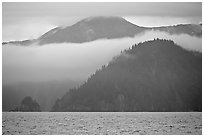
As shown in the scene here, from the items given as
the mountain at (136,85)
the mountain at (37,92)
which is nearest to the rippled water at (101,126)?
the mountain at (37,92)

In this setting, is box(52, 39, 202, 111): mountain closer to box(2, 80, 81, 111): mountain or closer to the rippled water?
box(2, 80, 81, 111): mountain

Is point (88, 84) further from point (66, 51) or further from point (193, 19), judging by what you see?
point (193, 19)

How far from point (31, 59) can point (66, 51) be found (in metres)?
6.87

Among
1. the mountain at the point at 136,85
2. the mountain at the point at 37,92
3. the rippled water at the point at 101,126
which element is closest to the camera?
the rippled water at the point at 101,126

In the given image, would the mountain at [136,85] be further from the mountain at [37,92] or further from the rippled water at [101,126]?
the rippled water at [101,126]

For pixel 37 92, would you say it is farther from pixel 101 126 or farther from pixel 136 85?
pixel 101 126

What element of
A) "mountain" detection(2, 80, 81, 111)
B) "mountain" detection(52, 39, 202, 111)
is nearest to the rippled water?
"mountain" detection(2, 80, 81, 111)

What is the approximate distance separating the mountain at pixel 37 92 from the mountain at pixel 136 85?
1.39 m

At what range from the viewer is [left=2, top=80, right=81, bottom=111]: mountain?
115 feet

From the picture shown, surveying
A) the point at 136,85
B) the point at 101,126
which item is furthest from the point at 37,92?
the point at 101,126

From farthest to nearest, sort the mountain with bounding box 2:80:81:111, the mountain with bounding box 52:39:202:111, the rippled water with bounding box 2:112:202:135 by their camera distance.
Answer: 1. the mountain with bounding box 52:39:202:111
2. the mountain with bounding box 2:80:81:111
3. the rippled water with bounding box 2:112:202:135

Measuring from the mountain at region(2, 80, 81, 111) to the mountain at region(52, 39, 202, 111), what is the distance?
139 cm

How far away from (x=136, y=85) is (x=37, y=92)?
17542 millimetres

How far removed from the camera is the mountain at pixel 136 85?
50.5m
